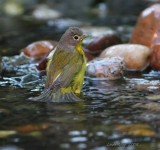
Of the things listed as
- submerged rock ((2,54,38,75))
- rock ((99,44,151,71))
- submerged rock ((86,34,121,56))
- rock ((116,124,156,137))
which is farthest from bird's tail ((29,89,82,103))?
submerged rock ((86,34,121,56))

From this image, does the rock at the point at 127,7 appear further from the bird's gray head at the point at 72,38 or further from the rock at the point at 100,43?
the bird's gray head at the point at 72,38

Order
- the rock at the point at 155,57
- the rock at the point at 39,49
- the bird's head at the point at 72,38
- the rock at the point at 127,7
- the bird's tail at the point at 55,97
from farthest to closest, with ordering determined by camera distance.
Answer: the rock at the point at 127,7, the rock at the point at 39,49, the rock at the point at 155,57, the bird's head at the point at 72,38, the bird's tail at the point at 55,97

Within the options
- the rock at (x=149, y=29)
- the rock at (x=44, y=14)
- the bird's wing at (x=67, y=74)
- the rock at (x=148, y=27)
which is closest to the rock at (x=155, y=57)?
the rock at (x=149, y=29)

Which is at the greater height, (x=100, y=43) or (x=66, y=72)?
(x=100, y=43)

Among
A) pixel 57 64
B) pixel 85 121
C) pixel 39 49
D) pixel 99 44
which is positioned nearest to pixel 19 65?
pixel 39 49

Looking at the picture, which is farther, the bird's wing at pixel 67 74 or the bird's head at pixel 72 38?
the bird's head at pixel 72 38

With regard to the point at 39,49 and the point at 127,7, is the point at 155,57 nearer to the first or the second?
the point at 39,49
